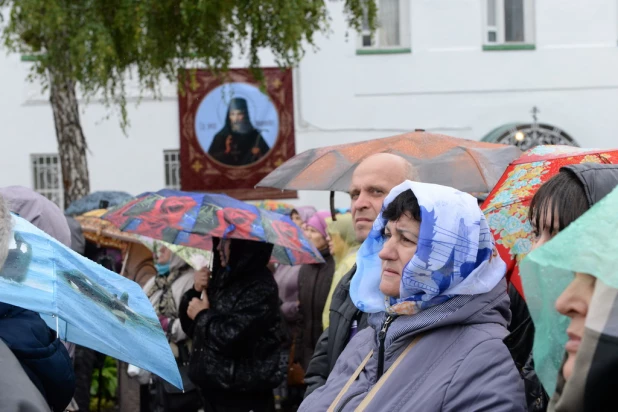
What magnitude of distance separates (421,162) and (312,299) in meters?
2.87

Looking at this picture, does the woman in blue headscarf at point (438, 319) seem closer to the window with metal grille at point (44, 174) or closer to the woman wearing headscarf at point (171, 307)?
the woman wearing headscarf at point (171, 307)

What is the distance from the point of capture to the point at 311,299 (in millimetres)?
8414

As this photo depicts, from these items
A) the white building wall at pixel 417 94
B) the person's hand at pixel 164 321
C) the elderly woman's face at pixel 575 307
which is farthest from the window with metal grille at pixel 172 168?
the elderly woman's face at pixel 575 307

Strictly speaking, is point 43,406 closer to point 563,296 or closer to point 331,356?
point 563,296

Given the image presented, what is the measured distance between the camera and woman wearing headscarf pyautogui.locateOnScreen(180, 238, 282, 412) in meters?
6.42

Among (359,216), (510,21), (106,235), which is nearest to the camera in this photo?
(359,216)

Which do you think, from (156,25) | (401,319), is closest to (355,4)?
(156,25)

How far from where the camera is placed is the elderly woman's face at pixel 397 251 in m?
3.40

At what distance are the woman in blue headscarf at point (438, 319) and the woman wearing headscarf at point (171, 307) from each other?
448cm

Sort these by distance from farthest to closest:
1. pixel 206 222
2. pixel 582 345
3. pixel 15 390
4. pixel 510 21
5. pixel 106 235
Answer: pixel 510 21, pixel 106 235, pixel 206 222, pixel 15 390, pixel 582 345

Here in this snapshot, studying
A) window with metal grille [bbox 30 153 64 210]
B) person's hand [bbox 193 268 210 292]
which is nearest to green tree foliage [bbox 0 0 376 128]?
person's hand [bbox 193 268 210 292]

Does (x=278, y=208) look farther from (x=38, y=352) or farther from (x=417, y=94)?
(x=417, y=94)

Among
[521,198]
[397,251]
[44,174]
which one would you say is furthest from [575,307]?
[44,174]

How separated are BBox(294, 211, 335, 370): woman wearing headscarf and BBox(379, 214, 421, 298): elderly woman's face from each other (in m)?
4.69
